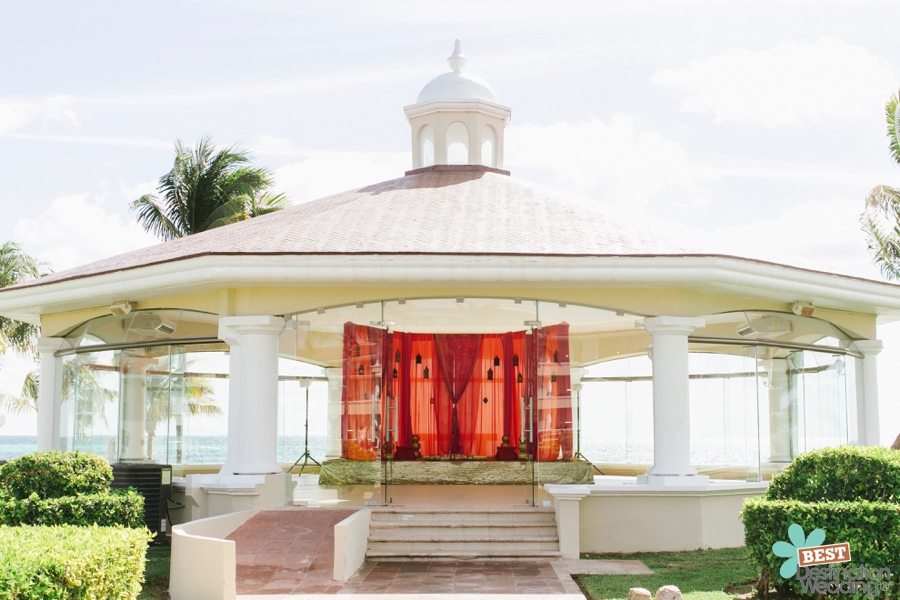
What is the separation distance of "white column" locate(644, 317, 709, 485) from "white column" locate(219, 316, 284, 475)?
501 centimetres

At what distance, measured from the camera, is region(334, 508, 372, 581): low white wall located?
33.3ft

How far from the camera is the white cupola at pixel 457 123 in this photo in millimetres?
18250

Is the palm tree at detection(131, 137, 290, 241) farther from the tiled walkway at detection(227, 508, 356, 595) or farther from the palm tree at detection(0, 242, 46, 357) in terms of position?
the tiled walkway at detection(227, 508, 356, 595)

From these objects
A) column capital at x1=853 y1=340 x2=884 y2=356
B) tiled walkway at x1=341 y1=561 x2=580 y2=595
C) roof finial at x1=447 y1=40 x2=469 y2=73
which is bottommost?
tiled walkway at x1=341 y1=561 x2=580 y2=595

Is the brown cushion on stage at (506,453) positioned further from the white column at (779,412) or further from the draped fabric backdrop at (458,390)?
the white column at (779,412)

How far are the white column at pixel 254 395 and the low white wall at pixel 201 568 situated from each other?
2.88 metres

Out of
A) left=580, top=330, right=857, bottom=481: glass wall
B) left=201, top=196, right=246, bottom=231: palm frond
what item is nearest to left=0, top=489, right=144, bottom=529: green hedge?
left=580, top=330, right=857, bottom=481: glass wall

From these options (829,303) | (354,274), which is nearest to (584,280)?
(354,274)

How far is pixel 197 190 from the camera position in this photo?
82.9ft

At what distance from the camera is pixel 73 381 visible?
1526 centimetres

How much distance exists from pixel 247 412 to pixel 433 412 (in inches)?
285

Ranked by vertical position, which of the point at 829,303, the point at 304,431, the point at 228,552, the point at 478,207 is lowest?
the point at 228,552

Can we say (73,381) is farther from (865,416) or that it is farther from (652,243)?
(865,416)

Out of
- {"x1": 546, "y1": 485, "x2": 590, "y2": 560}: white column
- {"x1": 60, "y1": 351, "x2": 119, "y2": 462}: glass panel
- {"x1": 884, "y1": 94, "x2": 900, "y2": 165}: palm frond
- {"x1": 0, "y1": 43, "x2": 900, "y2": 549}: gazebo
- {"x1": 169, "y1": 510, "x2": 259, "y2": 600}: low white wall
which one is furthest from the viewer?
{"x1": 884, "y1": 94, "x2": 900, "y2": 165}: palm frond
